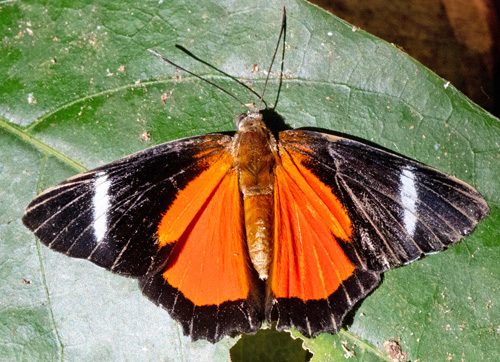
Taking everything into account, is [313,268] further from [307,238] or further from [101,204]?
[101,204]

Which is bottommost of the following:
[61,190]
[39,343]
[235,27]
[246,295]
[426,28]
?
[39,343]

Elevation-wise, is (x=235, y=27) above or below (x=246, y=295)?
above

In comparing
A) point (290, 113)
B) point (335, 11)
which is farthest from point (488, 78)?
point (290, 113)

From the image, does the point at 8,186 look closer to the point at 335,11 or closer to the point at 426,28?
the point at 335,11

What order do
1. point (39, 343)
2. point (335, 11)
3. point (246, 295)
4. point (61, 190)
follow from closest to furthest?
point (61, 190)
point (246, 295)
point (39, 343)
point (335, 11)

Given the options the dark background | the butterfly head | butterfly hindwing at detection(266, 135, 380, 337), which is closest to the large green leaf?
the butterfly head

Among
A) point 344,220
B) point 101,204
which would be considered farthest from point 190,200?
point 344,220

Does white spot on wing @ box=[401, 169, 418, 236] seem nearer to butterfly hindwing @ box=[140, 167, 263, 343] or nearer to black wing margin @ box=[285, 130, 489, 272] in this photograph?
black wing margin @ box=[285, 130, 489, 272]
